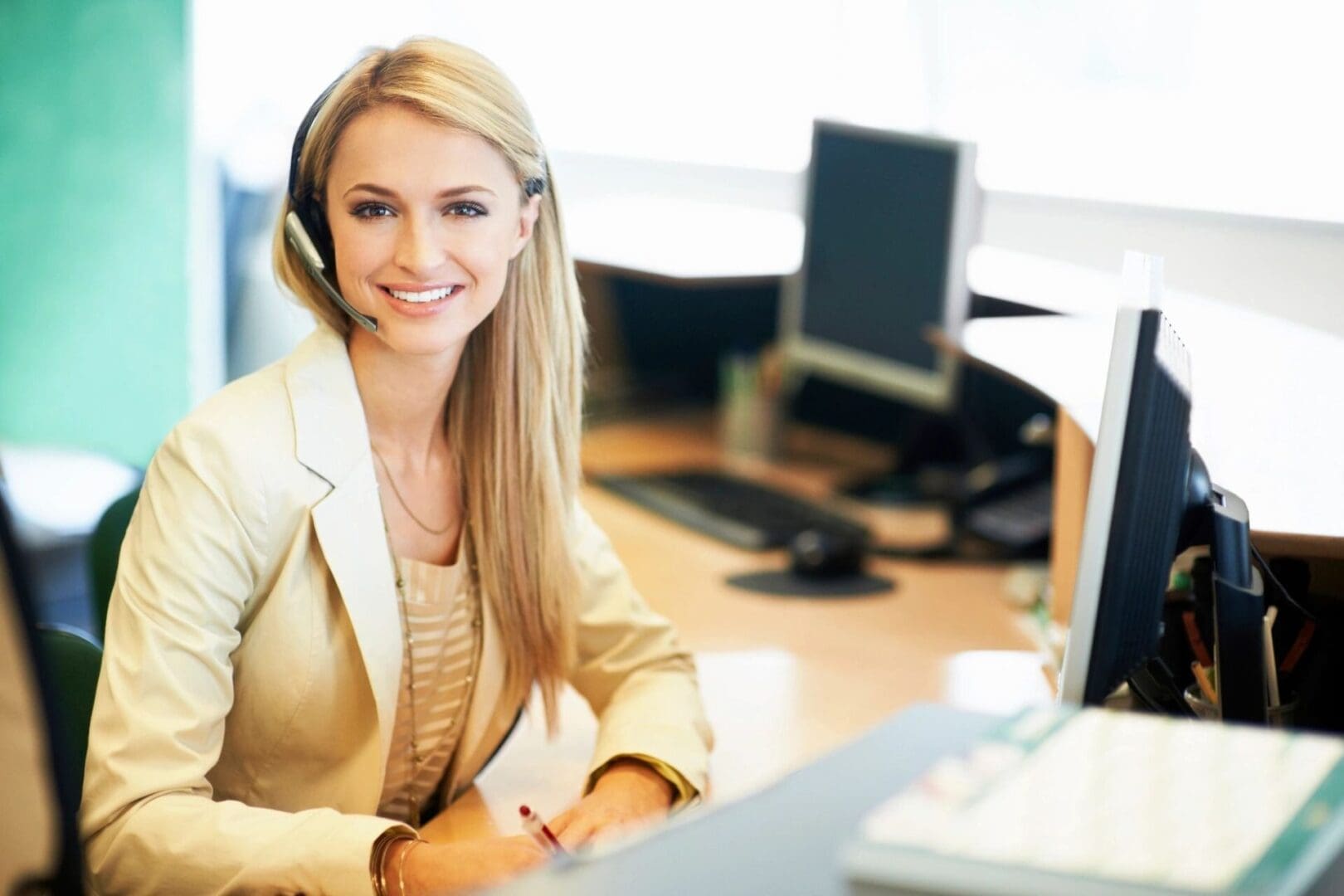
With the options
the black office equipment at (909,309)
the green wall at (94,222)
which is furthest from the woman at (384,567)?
the green wall at (94,222)

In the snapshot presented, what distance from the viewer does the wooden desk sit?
5.29 feet

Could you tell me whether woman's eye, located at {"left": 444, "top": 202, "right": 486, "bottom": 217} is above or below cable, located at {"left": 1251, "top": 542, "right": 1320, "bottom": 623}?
above

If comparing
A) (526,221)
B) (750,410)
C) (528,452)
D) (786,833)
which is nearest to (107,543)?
(528,452)

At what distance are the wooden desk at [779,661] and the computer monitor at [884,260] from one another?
321mm

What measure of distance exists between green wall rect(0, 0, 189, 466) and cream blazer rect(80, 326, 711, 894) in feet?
6.71

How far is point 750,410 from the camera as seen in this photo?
3.31 metres

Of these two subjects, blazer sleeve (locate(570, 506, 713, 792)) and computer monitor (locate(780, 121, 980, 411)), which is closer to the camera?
blazer sleeve (locate(570, 506, 713, 792))

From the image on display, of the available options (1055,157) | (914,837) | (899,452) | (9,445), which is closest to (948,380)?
(899,452)

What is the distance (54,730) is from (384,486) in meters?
0.78

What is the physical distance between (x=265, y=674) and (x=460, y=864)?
0.28 meters

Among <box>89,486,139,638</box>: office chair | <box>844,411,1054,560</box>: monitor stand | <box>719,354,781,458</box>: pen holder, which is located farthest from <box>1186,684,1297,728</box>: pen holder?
<box>719,354,781,458</box>: pen holder

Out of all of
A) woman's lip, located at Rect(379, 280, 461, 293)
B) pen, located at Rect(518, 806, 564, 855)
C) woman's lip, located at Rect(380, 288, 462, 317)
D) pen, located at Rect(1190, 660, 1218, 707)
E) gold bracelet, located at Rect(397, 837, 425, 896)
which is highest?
woman's lip, located at Rect(379, 280, 461, 293)

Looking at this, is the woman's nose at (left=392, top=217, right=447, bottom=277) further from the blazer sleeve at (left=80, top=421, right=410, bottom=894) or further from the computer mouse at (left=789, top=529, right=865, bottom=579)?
the computer mouse at (left=789, top=529, right=865, bottom=579)

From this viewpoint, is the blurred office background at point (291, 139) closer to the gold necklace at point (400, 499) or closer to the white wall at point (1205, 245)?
the white wall at point (1205, 245)
